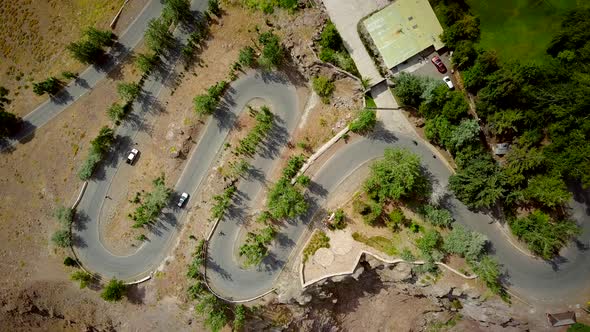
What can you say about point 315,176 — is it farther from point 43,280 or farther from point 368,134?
point 43,280

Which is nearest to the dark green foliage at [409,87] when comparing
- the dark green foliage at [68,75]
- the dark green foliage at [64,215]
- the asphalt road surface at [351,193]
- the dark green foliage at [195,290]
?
the asphalt road surface at [351,193]

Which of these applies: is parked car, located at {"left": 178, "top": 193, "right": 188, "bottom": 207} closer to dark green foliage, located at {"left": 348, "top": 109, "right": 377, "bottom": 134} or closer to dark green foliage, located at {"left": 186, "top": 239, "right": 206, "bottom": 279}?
dark green foliage, located at {"left": 186, "top": 239, "right": 206, "bottom": 279}

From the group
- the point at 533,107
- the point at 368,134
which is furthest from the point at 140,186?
the point at 533,107

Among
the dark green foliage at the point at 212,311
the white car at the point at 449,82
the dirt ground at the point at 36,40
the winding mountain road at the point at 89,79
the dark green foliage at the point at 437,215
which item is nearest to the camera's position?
the white car at the point at 449,82

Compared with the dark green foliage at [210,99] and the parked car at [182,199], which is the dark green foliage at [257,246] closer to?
the parked car at [182,199]

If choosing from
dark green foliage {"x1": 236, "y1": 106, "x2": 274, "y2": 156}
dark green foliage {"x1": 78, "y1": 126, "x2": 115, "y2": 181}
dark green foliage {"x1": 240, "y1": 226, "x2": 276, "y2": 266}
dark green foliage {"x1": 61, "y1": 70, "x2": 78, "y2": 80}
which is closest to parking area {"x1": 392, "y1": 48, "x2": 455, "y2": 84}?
dark green foliage {"x1": 236, "y1": 106, "x2": 274, "y2": 156}

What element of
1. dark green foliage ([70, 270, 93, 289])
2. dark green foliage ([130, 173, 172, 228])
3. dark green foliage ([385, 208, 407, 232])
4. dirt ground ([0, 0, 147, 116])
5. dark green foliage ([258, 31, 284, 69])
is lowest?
dark green foliage ([385, 208, 407, 232])
